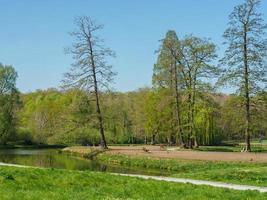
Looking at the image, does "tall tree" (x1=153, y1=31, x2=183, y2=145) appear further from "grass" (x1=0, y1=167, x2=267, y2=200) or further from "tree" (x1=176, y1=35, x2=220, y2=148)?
"grass" (x1=0, y1=167, x2=267, y2=200)

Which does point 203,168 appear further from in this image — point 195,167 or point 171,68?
point 171,68

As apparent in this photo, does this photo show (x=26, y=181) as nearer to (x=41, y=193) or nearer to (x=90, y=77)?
(x=41, y=193)

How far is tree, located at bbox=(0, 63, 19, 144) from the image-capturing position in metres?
87.7

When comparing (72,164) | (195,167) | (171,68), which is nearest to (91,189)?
(195,167)

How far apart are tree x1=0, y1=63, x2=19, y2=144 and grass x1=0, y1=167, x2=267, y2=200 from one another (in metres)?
69.0

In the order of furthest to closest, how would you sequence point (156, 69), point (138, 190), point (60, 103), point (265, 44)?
point (60, 103), point (156, 69), point (265, 44), point (138, 190)

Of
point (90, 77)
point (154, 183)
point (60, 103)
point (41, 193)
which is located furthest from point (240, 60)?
point (60, 103)

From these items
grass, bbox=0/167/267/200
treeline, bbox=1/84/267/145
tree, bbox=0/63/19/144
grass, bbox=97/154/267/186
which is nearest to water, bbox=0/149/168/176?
grass, bbox=97/154/267/186

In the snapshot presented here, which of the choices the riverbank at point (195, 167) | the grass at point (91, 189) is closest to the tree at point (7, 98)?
the riverbank at point (195, 167)

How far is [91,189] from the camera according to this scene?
17.5 metres

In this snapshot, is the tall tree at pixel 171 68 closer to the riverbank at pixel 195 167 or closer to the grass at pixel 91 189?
the riverbank at pixel 195 167

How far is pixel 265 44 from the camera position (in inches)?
2056

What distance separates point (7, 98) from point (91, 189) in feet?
246

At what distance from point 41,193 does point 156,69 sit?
165ft
